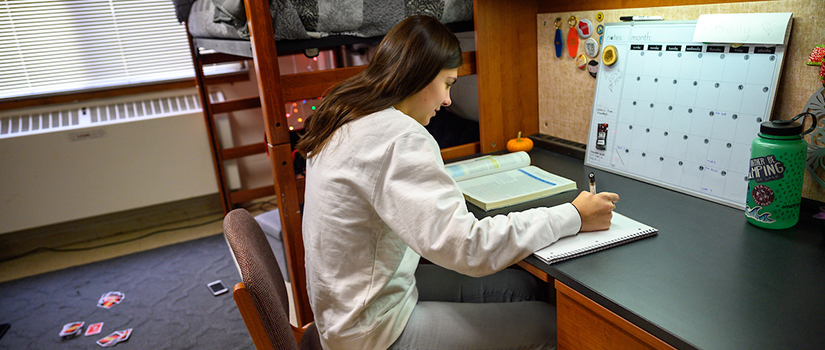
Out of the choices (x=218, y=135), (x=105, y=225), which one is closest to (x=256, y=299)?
(x=218, y=135)

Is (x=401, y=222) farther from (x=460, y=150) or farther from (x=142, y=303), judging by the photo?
(x=142, y=303)

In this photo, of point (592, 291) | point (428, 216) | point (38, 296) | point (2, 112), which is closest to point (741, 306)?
point (592, 291)

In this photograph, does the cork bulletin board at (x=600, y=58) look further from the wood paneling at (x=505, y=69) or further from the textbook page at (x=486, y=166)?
the textbook page at (x=486, y=166)

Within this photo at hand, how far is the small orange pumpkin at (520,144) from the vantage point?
1.68m

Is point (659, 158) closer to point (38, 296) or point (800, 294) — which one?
point (800, 294)

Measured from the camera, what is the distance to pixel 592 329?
89 centimetres

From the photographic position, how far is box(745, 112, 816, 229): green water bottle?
962 mm

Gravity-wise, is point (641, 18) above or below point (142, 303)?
above

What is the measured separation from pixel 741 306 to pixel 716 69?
0.63 meters

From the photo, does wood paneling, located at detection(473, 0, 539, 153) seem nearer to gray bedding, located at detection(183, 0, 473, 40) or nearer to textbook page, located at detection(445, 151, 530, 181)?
gray bedding, located at detection(183, 0, 473, 40)

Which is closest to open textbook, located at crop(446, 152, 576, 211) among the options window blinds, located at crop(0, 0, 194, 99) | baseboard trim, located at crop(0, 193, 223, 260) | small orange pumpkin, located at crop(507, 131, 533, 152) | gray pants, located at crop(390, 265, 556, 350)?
small orange pumpkin, located at crop(507, 131, 533, 152)

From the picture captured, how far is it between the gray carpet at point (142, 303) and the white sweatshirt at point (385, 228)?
1.03 meters

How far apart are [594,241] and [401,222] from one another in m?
0.38

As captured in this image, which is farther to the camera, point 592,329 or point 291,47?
point 291,47
